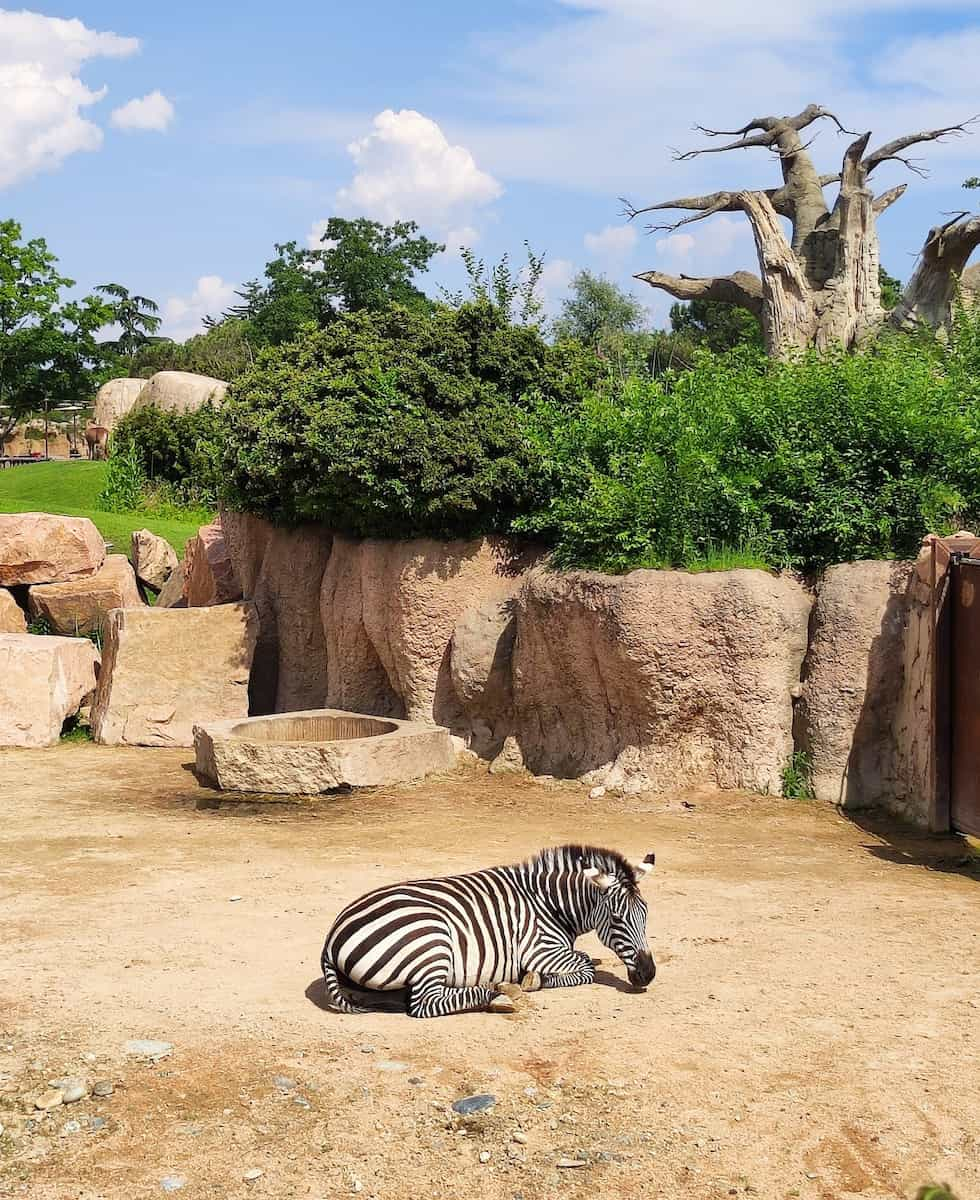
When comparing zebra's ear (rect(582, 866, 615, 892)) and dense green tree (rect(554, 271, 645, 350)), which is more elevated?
dense green tree (rect(554, 271, 645, 350))

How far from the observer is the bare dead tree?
68.7 feet

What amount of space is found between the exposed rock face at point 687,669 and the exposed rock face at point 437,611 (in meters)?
1.24

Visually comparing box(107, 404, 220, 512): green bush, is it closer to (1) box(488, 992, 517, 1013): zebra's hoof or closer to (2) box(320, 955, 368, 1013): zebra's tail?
(2) box(320, 955, 368, 1013): zebra's tail

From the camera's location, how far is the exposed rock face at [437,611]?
39.7 ft

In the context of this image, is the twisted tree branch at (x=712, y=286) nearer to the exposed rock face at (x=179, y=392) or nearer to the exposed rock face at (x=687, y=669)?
the exposed rock face at (x=179, y=392)

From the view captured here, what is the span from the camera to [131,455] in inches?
1064

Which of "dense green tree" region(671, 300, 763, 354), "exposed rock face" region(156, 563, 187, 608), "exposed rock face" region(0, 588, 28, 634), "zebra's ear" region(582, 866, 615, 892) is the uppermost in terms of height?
"dense green tree" region(671, 300, 763, 354)

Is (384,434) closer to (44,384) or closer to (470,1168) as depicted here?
(470,1168)

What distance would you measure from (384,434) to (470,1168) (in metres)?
8.56

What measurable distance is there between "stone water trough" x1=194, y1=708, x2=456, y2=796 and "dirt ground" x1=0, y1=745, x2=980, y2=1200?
1.73 meters

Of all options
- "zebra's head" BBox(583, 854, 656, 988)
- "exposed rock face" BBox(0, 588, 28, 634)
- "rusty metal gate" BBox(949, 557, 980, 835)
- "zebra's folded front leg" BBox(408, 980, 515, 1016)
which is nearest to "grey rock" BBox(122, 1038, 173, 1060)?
"zebra's folded front leg" BBox(408, 980, 515, 1016)

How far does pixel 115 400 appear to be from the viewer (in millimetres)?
34750

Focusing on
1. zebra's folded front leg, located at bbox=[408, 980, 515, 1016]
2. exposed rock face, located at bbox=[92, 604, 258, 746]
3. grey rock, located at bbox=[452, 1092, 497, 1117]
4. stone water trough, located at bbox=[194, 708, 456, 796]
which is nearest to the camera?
grey rock, located at bbox=[452, 1092, 497, 1117]

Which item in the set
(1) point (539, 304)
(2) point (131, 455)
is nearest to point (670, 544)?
(1) point (539, 304)
